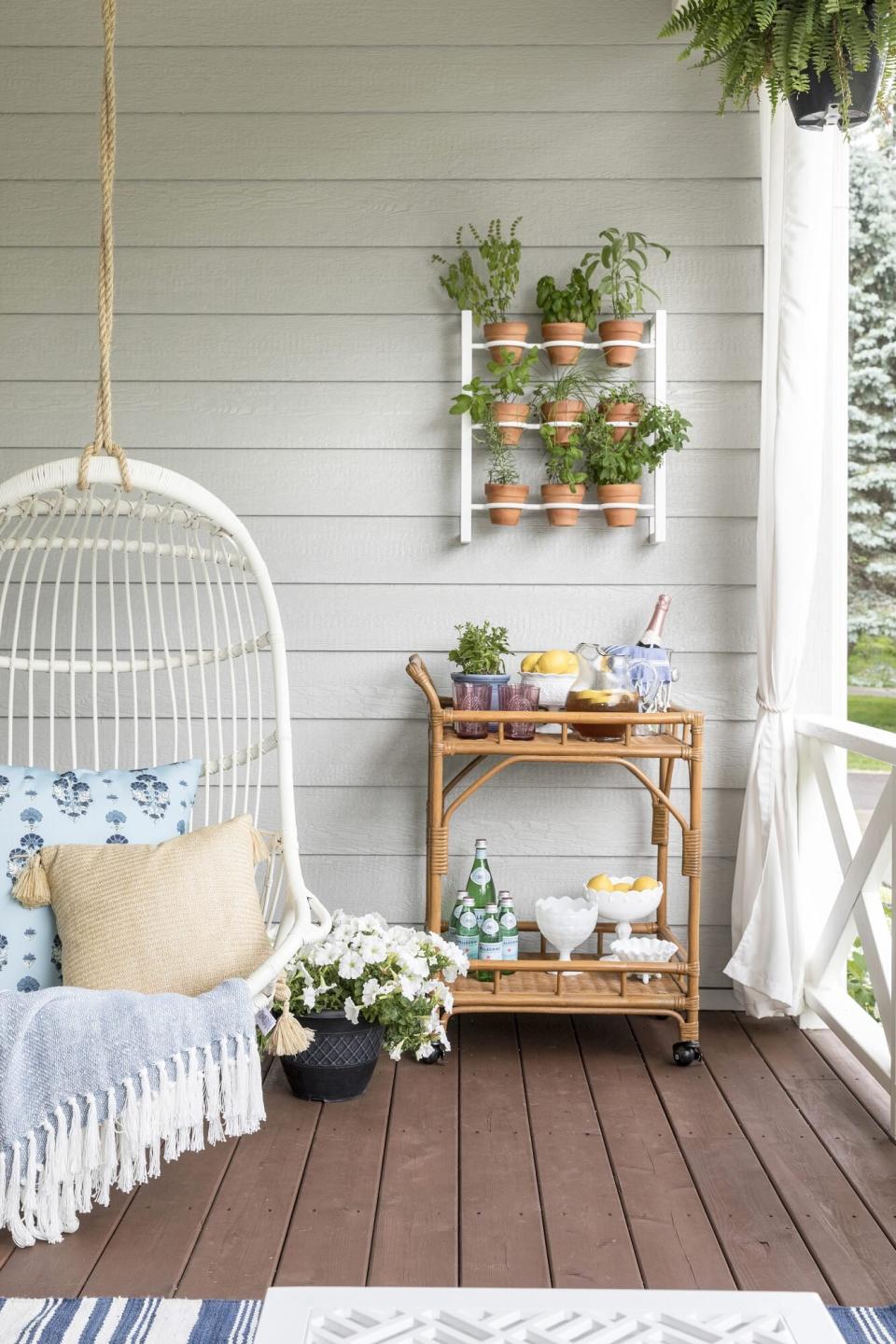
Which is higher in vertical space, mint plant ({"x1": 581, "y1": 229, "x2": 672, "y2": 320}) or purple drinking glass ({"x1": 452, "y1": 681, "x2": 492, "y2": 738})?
mint plant ({"x1": 581, "y1": 229, "x2": 672, "y2": 320})

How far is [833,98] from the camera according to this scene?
7.68ft

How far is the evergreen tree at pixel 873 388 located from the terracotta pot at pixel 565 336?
170 centimetres

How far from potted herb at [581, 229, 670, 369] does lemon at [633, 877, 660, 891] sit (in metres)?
1.30

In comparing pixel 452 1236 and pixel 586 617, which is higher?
pixel 586 617

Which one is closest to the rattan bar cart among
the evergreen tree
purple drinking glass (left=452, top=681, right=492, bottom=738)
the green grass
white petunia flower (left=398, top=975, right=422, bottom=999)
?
purple drinking glass (left=452, top=681, right=492, bottom=738)

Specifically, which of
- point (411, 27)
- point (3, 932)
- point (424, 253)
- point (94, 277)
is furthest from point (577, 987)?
point (411, 27)

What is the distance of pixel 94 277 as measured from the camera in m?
3.18

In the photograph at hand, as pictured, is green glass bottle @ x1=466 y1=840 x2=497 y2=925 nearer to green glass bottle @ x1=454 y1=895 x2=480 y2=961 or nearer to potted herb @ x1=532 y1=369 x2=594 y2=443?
green glass bottle @ x1=454 y1=895 x2=480 y2=961

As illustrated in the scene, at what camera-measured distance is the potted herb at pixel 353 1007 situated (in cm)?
257

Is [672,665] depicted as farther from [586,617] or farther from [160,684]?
[160,684]

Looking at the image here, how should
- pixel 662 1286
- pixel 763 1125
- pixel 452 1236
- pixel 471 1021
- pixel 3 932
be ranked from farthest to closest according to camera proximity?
1. pixel 471 1021
2. pixel 763 1125
3. pixel 3 932
4. pixel 452 1236
5. pixel 662 1286

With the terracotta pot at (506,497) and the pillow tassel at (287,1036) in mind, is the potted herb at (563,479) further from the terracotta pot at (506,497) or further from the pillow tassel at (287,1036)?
the pillow tassel at (287,1036)

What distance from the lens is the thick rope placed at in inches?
90.3

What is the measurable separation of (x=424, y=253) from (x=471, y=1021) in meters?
2.00
